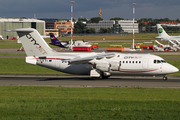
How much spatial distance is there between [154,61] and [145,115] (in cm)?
1855

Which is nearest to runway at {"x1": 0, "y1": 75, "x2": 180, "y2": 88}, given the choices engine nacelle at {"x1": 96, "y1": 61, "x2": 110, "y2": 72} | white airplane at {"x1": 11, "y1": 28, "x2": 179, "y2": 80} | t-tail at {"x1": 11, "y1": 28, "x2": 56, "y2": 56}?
white airplane at {"x1": 11, "y1": 28, "x2": 179, "y2": 80}

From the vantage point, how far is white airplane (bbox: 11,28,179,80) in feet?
108

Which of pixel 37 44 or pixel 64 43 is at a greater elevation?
pixel 64 43

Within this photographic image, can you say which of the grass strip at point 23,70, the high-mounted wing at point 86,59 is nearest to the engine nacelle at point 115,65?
the high-mounted wing at point 86,59

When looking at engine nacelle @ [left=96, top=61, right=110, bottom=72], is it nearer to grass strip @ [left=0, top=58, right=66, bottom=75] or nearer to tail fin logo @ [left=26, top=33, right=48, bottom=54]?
tail fin logo @ [left=26, top=33, right=48, bottom=54]

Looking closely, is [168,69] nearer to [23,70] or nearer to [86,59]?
[86,59]

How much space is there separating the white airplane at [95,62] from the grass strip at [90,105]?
10.3m

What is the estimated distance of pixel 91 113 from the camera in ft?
53.0

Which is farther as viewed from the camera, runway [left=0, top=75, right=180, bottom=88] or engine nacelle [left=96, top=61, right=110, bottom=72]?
engine nacelle [left=96, top=61, right=110, bottom=72]

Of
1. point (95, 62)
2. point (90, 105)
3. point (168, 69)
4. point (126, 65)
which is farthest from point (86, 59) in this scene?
point (90, 105)

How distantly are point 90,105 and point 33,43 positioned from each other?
752 inches

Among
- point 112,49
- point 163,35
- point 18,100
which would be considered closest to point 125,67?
point 18,100

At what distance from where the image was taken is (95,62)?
33.8 metres

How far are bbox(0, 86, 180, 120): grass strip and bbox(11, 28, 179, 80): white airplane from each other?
33.6 feet
